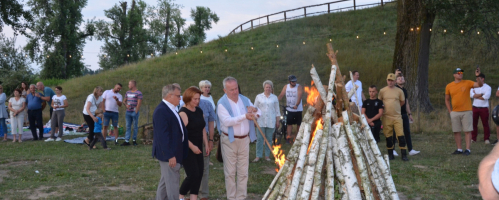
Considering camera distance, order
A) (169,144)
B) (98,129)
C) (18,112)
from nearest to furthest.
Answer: (169,144) < (98,129) < (18,112)

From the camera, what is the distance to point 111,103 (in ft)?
43.1

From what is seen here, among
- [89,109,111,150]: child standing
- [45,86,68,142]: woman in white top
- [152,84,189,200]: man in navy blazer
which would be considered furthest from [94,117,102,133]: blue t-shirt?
[152,84,189,200]: man in navy blazer

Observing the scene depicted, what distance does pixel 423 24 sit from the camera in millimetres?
18188

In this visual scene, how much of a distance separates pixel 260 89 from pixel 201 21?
39.6m

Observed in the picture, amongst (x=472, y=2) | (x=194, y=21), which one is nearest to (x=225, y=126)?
(x=472, y=2)

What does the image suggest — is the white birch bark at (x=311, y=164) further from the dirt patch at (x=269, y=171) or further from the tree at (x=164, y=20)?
the tree at (x=164, y=20)

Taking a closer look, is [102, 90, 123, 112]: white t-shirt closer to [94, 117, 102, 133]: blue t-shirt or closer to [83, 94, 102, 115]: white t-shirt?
[83, 94, 102, 115]: white t-shirt

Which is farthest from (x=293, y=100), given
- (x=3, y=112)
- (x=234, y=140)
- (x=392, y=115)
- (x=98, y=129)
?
(x=3, y=112)

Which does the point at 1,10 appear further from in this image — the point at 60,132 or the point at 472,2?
the point at 472,2

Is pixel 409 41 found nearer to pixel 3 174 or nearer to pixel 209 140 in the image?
pixel 209 140

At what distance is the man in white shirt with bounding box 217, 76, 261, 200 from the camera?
21.8ft

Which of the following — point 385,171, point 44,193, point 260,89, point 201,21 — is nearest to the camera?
point 385,171

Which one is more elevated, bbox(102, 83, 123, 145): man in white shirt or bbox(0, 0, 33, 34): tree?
bbox(0, 0, 33, 34): tree

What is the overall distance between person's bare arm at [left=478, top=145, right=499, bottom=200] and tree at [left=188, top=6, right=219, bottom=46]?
6102 cm
